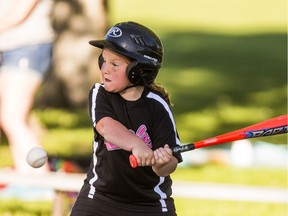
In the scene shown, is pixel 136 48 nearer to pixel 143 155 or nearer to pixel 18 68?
pixel 143 155

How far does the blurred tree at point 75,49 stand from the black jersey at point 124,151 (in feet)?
15.8

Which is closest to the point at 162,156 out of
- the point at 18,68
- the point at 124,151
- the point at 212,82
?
the point at 124,151

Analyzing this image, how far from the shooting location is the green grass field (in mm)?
10828

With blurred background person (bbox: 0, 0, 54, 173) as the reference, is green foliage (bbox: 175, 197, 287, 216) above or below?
below

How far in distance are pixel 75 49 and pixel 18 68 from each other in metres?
1.49

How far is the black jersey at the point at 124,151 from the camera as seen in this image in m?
5.89

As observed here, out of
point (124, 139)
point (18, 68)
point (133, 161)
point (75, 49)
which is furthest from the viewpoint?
point (75, 49)

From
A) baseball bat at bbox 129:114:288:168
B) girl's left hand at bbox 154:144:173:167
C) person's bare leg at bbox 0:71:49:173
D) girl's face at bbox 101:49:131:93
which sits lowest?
person's bare leg at bbox 0:71:49:173

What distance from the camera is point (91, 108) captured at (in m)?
5.96

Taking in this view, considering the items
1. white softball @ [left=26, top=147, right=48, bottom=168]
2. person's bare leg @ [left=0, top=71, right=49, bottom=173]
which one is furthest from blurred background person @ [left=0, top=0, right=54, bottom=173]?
white softball @ [left=26, top=147, right=48, bottom=168]

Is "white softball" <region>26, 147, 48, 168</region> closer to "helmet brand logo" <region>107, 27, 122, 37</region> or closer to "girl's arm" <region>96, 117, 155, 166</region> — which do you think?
"girl's arm" <region>96, 117, 155, 166</region>

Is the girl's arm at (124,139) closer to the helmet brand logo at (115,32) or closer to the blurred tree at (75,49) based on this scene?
the helmet brand logo at (115,32)

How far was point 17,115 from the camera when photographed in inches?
397

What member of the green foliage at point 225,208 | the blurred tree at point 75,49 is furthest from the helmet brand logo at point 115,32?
the blurred tree at point 75,49
